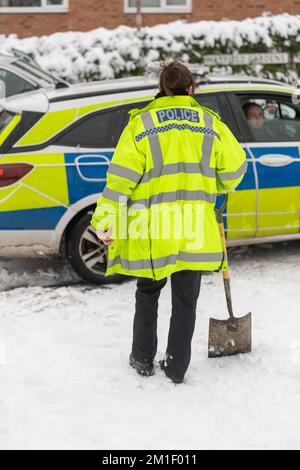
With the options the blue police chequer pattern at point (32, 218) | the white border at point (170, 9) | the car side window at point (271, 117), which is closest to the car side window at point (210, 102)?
the car side window at point (271, 117)

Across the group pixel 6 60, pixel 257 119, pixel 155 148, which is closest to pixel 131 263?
pixel 155 148

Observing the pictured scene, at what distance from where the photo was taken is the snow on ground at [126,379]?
331 cm

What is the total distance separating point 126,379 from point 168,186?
1164 mm

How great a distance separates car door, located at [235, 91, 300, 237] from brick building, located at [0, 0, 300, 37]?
9.53 meters

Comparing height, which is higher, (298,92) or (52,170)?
(298,92)

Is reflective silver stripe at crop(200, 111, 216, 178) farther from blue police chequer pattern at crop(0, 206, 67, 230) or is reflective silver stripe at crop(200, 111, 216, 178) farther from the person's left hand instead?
blue police chequer pattern at crop(0, 206, 67, 230)

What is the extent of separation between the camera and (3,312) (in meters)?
4.88

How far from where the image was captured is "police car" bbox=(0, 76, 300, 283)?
5293 millimetres

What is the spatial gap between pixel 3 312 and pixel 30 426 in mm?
1640

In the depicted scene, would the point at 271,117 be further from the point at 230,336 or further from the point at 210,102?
the point at 230,336

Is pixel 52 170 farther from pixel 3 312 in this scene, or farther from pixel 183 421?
pixel 183 421

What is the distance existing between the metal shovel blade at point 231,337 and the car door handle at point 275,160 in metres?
2.00
